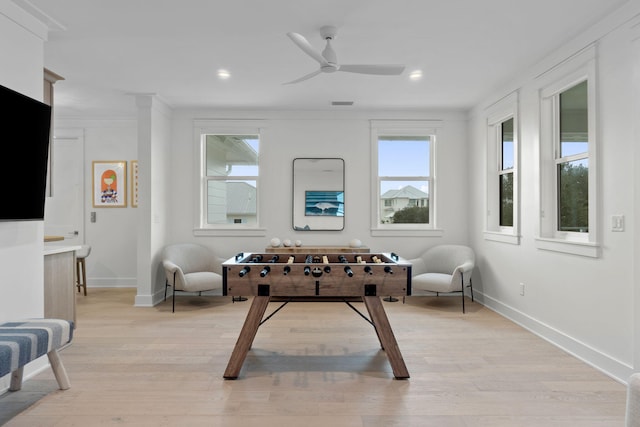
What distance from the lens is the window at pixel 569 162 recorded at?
297 centimetres

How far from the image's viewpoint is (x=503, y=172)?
4613 mm

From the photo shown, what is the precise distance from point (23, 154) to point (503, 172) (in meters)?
4.62

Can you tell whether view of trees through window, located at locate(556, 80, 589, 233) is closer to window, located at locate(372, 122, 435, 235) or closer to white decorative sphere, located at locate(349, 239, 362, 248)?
window, located at locate(372, 122, 435, 235)

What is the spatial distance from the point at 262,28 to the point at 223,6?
40cm

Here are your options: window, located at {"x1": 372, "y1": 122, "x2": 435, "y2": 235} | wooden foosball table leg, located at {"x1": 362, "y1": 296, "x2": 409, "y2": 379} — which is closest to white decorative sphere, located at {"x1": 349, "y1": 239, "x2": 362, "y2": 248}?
window, located at {"x1": 372, "y1": 122, "x2": 435, "y2": 235}

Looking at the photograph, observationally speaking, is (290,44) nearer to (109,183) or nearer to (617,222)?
(617,222)

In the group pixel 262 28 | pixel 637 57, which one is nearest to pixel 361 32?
pixel 262 28

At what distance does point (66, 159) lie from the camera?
19.3ft

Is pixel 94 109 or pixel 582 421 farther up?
pixel 94 109

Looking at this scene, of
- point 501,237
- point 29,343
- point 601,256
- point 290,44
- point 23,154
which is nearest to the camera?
point 29,343

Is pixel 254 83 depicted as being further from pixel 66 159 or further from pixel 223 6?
pixel 66 159

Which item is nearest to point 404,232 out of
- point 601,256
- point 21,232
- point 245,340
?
point 601,256

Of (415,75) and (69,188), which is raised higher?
(415,75)

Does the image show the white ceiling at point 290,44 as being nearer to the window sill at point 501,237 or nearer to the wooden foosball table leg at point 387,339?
the window sill at point 501,237
